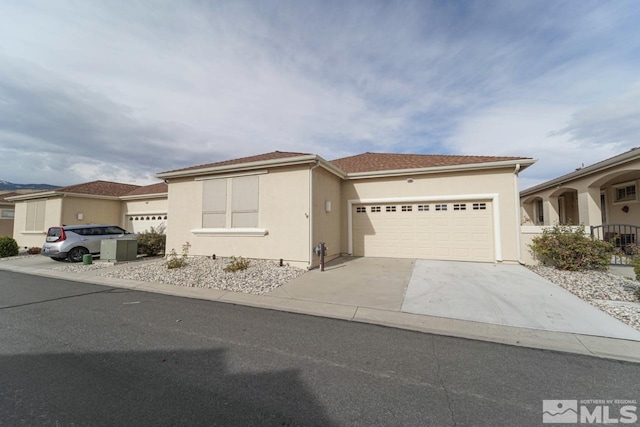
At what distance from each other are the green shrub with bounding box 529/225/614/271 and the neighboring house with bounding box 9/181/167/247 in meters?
18.2

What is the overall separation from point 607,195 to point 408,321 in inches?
630

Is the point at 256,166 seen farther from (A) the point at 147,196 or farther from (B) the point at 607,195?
→ (B) the point at 607,195

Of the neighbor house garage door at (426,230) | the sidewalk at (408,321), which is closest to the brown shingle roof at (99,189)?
the sidewalk at (408,321)

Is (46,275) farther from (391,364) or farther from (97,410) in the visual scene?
(391,364)

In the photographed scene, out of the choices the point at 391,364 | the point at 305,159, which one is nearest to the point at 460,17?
the point at 305,159

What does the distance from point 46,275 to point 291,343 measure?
10.2 m

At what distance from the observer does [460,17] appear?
8.27m

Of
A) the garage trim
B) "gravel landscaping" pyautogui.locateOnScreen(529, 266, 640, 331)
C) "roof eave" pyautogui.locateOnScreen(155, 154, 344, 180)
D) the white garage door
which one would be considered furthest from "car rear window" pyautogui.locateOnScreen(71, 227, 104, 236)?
"gravel landscaping" pyautogui.locateOnScreen(529, 266, 640, 331)

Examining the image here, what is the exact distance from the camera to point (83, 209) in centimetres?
1644

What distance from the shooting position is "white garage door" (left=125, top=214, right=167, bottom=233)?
53.5 feet

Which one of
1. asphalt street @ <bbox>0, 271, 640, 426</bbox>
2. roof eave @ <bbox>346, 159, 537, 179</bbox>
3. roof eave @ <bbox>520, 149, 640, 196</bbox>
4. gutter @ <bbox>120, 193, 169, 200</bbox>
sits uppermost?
roof eave @ <bbox>520, 149, 640, 196</bbox>

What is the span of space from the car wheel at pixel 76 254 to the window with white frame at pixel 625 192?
24.4 metres

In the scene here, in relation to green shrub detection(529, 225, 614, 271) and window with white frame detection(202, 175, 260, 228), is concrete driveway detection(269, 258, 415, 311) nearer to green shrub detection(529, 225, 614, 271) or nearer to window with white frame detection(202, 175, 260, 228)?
window with white frame detection(202, 175, 260, 228)

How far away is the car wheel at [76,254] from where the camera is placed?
11656 mm
